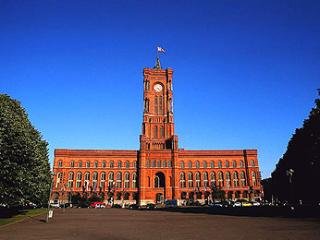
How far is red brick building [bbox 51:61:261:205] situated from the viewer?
96.9 metres

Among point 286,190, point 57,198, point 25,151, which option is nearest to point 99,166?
point 57,198

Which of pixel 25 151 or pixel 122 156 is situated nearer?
pixel 25 151

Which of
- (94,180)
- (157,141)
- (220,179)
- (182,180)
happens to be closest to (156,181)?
(182,180)

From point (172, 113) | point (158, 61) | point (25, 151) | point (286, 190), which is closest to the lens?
point (25, 151)

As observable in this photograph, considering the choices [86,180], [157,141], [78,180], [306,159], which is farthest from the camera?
[157,141]

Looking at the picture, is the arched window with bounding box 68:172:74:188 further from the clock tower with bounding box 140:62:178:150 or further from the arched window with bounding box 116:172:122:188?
the clock tower with bounding box 140:62:178:150

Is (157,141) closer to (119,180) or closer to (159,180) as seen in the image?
(159,180)

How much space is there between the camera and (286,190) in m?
62.2

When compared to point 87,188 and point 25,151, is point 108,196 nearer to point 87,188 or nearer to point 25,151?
point 87,188

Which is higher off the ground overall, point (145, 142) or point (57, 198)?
point (145, 142)

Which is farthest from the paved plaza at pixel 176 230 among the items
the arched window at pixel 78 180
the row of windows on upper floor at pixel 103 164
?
the arched window at pixel 78 180

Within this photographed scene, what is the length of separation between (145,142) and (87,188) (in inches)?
935

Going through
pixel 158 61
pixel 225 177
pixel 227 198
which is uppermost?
pixel 158 61

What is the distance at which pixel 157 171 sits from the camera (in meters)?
97.6
